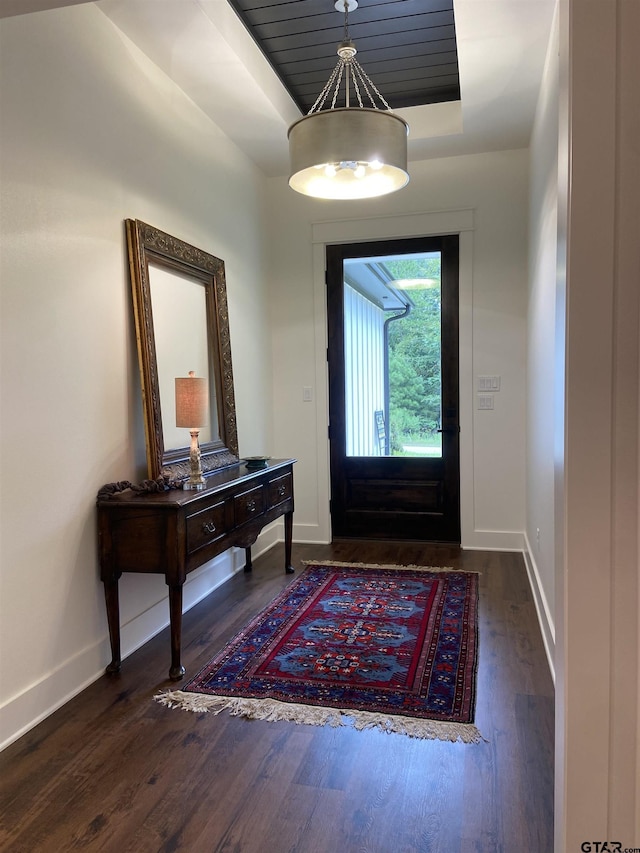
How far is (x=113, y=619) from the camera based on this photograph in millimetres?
2520

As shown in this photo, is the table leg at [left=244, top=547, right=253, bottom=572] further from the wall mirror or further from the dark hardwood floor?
the dark hardwood floor

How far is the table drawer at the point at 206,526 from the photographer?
8.35 ft

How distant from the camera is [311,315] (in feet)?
15.3

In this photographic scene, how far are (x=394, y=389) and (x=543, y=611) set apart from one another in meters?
2.11

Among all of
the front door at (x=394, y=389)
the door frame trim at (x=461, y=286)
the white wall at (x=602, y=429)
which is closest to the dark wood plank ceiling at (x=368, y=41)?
the door frame trim at (x=461, y=286)

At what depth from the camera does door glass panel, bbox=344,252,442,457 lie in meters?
4.49

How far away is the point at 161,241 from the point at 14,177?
0.95 meters

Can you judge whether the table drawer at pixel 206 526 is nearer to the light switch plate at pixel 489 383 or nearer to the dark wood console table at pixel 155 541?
the dark wood console table at pixel 155 541

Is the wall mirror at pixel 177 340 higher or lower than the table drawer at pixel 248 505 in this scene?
higher

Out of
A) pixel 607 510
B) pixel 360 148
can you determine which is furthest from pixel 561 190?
pixel 360 148

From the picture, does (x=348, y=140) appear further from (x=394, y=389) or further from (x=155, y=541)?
(x=394, y=389)

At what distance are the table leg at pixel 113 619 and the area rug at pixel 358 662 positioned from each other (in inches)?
12.8

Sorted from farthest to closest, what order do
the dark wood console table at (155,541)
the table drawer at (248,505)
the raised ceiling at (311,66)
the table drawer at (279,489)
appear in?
1. the table drawer at (279,489)
2. the table drawer at (248,505)
3. the raised ceiling at (311,66)
4. the dark wood console table at (155,541)

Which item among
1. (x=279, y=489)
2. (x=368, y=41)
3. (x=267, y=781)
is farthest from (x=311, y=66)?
(x=267, y=781)
